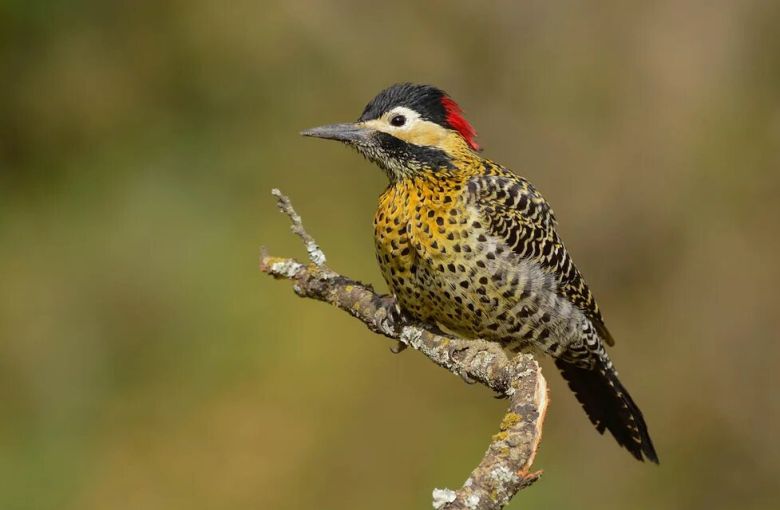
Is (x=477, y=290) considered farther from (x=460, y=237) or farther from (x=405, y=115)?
(x=405, y=115)

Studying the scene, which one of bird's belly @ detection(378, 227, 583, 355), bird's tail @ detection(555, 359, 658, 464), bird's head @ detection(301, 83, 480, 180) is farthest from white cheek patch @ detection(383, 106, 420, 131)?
bird's tail @ detection(555, 359, 658, 464)

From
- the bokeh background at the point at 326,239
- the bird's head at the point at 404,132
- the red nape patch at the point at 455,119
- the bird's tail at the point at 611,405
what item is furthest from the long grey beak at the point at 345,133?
the bokeh background at the point at 326,239

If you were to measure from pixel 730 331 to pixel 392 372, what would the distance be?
1999 millimetres

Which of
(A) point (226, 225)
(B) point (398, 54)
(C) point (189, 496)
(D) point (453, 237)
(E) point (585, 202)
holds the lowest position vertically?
(C) point (189, 496)

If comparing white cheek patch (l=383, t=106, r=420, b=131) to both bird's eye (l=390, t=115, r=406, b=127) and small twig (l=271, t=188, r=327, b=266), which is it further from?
small twig (l=271, t=188, r=327, b=266)

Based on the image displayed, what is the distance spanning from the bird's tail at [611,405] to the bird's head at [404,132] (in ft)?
3.57

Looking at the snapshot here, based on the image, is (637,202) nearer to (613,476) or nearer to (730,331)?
(730,331)

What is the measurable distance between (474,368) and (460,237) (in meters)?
0.69

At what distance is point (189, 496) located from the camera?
6238 millimetres

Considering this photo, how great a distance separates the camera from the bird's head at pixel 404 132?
3.98 meters

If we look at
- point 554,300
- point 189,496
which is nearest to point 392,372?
point 189,496

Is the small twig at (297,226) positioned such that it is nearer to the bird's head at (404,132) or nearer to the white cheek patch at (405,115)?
the bird's head at (404,132)

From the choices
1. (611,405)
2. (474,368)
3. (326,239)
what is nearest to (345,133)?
(474,368)

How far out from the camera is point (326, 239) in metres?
6.74
